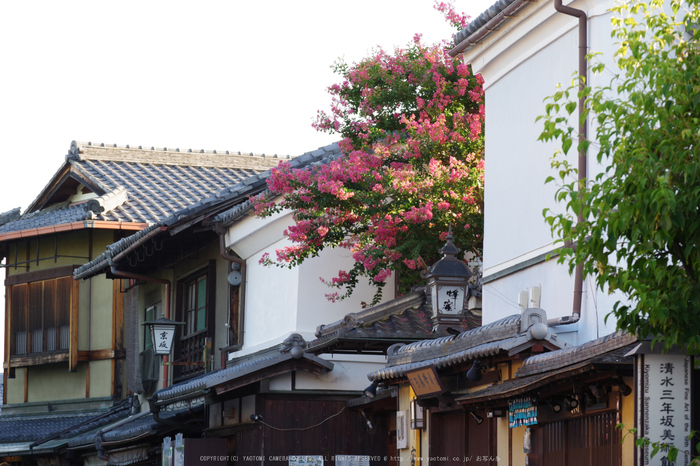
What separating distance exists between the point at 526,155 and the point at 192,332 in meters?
12.6

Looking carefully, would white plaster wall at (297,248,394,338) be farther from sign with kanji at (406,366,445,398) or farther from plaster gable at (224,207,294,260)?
sign with kanji at (406,366,445,398)

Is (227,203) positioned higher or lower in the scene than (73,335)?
higher

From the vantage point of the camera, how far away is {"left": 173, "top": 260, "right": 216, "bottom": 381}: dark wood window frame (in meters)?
22.0

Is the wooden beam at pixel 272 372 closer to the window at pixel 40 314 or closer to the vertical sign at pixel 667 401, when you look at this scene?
the vertical sign at pixel 667 401

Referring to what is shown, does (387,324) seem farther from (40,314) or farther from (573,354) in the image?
(40,314)

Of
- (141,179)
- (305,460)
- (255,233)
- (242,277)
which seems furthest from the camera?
(141,179)

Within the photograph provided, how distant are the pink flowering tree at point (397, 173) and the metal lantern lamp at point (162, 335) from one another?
4.63m

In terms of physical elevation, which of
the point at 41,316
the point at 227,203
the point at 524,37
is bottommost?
the point at 41,316

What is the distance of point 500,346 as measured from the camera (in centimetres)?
1072

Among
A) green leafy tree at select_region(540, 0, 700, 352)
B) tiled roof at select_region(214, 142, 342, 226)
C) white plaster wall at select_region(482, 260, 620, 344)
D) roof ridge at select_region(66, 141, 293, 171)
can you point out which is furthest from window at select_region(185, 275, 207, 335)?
green leafy tree at select_region(540, 0, 700, 352)

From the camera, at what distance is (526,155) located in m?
12.7

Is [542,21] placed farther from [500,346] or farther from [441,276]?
[500,346]

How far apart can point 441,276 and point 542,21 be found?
3.54 meters

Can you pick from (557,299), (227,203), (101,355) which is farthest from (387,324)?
(101,355)
